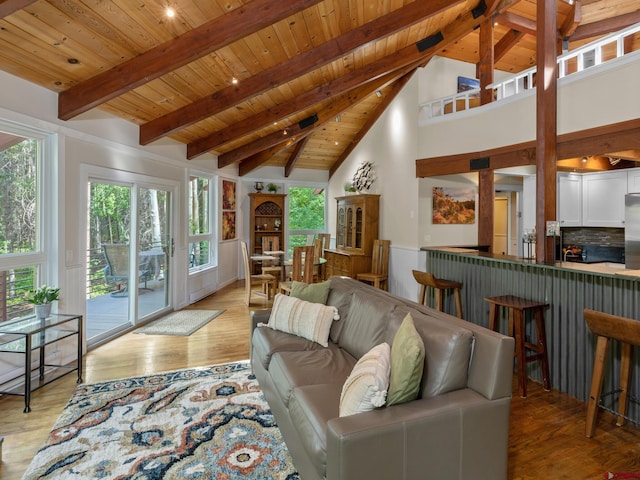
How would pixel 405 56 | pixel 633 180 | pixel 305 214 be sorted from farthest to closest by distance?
pixel 305 214 < pixel 633 180 < pixel 405 56

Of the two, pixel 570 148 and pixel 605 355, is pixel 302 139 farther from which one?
pixel 605 355

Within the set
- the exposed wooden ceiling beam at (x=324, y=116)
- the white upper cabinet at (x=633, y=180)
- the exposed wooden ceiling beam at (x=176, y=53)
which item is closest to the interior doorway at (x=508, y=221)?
the white upper cabinet at (x=633, y=180)

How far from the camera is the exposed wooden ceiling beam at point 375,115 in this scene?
612 centimetres

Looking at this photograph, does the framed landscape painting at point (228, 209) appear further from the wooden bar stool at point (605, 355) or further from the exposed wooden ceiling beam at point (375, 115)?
the wooden bar stool at point (605, 355)

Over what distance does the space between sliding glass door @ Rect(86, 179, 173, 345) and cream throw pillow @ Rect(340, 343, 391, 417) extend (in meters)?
3.59

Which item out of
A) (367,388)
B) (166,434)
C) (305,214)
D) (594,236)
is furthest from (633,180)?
(166,434)

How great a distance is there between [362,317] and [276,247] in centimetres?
552

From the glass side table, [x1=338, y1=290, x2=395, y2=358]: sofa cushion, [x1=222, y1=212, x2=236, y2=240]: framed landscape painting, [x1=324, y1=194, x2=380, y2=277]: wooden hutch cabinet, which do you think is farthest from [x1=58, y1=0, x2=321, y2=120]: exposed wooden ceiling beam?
[x1=222, y1=212, x2=236, y2=240]: framed landscape painting

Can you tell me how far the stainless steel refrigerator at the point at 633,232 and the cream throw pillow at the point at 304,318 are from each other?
399 centimetres

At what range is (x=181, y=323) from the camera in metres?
5.04

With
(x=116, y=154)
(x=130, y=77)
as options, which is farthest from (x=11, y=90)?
(x=116, y=154)

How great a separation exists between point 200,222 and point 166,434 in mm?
4962

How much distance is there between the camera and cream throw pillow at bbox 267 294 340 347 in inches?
112

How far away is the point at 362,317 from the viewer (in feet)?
8.70
